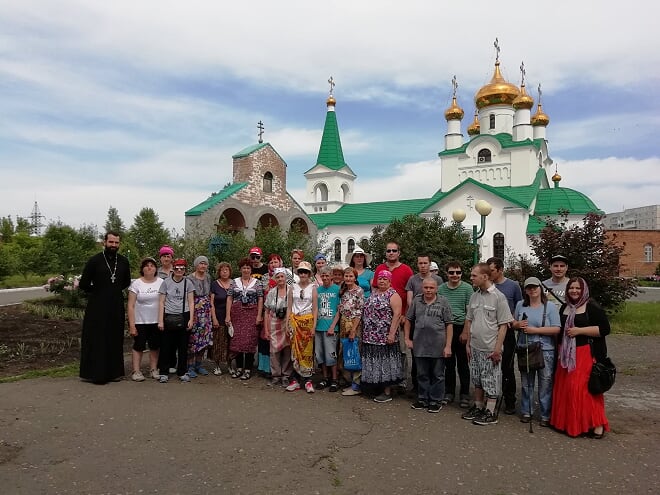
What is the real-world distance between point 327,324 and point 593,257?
9453 millimetres

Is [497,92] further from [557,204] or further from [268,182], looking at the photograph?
[268,182]

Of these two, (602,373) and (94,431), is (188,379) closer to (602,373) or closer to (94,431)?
(94,431)

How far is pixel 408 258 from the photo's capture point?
18438 mm

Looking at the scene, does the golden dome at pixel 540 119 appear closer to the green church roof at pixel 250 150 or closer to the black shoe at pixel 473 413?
the green church roof at pixel 250 150

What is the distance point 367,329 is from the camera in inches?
245

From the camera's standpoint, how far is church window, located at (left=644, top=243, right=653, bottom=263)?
46531 millimetres

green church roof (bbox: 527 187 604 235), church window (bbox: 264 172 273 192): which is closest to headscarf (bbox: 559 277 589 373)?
church window (bbox: 264 172 273 192)

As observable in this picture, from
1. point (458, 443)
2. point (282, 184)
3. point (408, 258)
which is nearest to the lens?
point (458, 443)

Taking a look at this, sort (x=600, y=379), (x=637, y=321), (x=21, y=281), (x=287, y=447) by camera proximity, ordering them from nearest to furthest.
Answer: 1. (x=287, y=447)
2. (x=600, y=379)
3. (x=637, y=321)
4. (x=21, y=281)

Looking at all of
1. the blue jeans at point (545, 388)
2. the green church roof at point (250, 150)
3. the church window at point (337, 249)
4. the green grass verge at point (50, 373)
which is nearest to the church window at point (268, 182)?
the green church roof at point (250, 150)

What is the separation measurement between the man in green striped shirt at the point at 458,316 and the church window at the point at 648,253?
4777 centimetres

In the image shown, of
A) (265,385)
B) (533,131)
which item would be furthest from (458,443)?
(533,131)

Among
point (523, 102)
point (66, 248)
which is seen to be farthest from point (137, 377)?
point (523, 102)

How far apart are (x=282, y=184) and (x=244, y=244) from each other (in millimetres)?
8850
